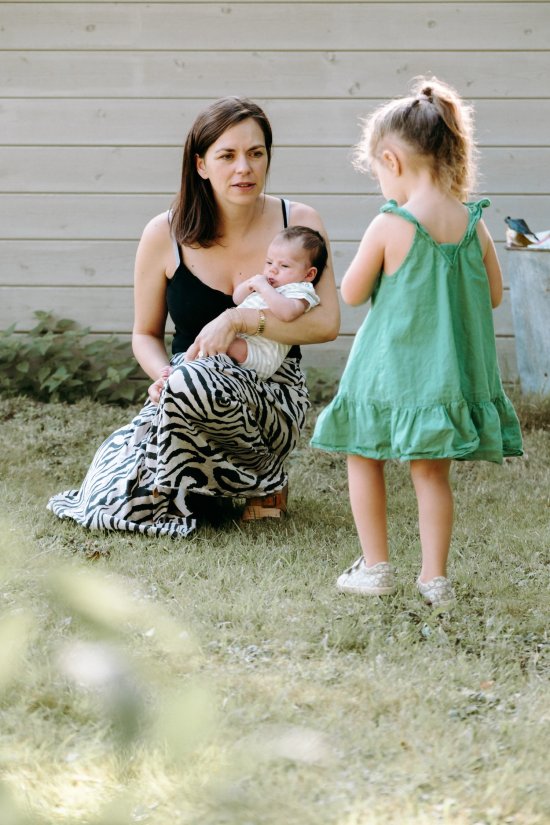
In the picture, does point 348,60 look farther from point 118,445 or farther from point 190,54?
point 118,445

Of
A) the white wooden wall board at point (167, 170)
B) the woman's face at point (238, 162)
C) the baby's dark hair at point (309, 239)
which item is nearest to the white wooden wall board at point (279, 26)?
the white wooden wall board at point (167, 170)

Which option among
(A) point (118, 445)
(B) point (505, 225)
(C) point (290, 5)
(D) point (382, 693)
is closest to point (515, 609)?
(D) point (382, 693)

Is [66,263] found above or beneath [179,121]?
beneath

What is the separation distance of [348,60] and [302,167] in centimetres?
49

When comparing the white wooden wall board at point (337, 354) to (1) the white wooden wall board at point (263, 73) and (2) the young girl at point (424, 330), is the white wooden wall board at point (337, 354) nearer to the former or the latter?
(1) the white wooden wall board at point (263, 73)

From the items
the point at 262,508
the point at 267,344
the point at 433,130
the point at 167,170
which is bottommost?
the point at 262,508

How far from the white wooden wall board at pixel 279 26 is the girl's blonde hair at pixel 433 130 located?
100 inches

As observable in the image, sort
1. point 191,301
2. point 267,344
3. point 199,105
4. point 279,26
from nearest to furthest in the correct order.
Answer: point 267,344
point 191,301
point 279,26
point 199,105

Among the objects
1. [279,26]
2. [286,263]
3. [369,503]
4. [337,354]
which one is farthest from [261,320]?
[279,26]

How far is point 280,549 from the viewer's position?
2.68m

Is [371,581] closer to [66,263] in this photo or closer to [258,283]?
[258,283]

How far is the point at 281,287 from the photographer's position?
291 centimetres

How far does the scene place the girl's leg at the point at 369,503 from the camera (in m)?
2.33

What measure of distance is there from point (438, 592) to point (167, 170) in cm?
301
